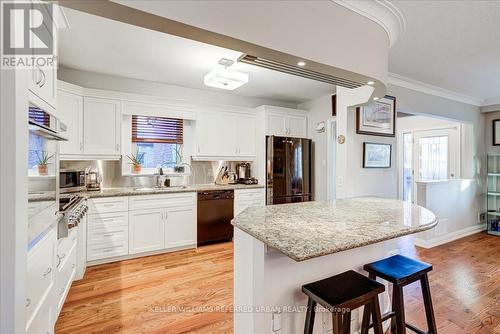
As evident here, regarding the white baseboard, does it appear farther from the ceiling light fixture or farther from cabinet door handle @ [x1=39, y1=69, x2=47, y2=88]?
cabinet door handle @ [x1=39, y1=69, x2=47, y2=88]

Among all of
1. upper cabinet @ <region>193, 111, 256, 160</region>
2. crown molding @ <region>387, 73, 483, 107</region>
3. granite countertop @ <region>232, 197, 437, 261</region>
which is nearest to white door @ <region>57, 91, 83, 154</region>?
upper cabinet @ <region>193, 111, 256, 160</region>

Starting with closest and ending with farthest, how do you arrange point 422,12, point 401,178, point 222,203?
point 422,12 < point 222,203 < point 401,178

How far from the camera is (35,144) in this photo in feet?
4.05

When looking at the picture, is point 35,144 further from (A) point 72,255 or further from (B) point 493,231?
(B) point 493,231

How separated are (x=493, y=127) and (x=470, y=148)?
0.72 meters

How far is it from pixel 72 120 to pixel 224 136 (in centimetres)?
210

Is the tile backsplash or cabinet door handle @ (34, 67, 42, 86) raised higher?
cabinet door handle @ (34, 67, 42, 86)

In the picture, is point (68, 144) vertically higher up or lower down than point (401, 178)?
higher up

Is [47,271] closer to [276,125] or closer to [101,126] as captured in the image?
[101,126]

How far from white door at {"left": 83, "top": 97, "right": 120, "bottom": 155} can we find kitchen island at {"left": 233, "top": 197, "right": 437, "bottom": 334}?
8.31ft

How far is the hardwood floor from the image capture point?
6.51ft

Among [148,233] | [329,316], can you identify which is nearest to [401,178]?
[329,316]

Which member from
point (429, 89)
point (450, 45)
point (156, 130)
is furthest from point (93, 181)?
point (429, 89)

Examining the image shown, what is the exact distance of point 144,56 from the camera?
2793mm
